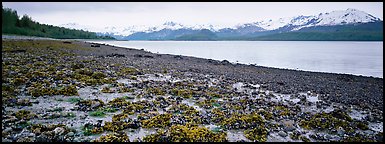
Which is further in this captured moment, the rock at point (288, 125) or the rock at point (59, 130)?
the rock at point (288, 125)

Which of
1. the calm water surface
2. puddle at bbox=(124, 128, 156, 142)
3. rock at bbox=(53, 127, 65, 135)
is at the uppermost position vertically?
rock at bbox=(53, 127, 65, 135)

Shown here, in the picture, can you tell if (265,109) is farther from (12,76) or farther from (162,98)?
(12,76)

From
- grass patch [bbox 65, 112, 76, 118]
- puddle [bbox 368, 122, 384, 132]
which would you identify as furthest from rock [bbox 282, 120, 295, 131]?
grass patch [bbox 65, 112, 76, 118]

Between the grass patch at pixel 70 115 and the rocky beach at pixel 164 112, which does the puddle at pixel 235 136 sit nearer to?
the rocky beach at pixel 164 112

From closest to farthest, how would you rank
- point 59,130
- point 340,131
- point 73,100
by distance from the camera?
point 59,130, point 340,131, point 73,100

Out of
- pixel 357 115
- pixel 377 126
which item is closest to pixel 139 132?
pixel 377 126

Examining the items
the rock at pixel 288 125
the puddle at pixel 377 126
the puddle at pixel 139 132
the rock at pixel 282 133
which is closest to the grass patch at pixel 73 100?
the puddle at pixel 139 132

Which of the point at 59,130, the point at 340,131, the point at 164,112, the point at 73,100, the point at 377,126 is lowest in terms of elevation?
the point at 377,126

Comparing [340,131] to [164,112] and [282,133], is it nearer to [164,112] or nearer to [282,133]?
[282,133]

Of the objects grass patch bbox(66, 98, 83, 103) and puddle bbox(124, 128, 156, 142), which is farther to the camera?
grass patch bbox(66, 98, 83, 103)

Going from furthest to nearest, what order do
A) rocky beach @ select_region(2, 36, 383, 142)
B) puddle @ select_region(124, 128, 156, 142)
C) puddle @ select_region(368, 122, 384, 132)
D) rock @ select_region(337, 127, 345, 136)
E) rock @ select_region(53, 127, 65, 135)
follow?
puddle @ select_region(368, 122, 384, 132) → rock @ select_region(337, 127, 345, 136) → rocky beach @ select_region(2, 36, 383, 142) → puddle @ select_region(124, 128, 156, 142) → rock @ select_region(53, 127, 65, 135)

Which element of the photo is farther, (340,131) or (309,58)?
(309,58)

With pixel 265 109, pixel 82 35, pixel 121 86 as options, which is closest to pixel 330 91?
pixel 265 109

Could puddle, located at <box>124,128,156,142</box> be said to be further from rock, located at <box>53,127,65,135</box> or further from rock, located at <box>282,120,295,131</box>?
rock, located at <box>282,120,295,131</box>
